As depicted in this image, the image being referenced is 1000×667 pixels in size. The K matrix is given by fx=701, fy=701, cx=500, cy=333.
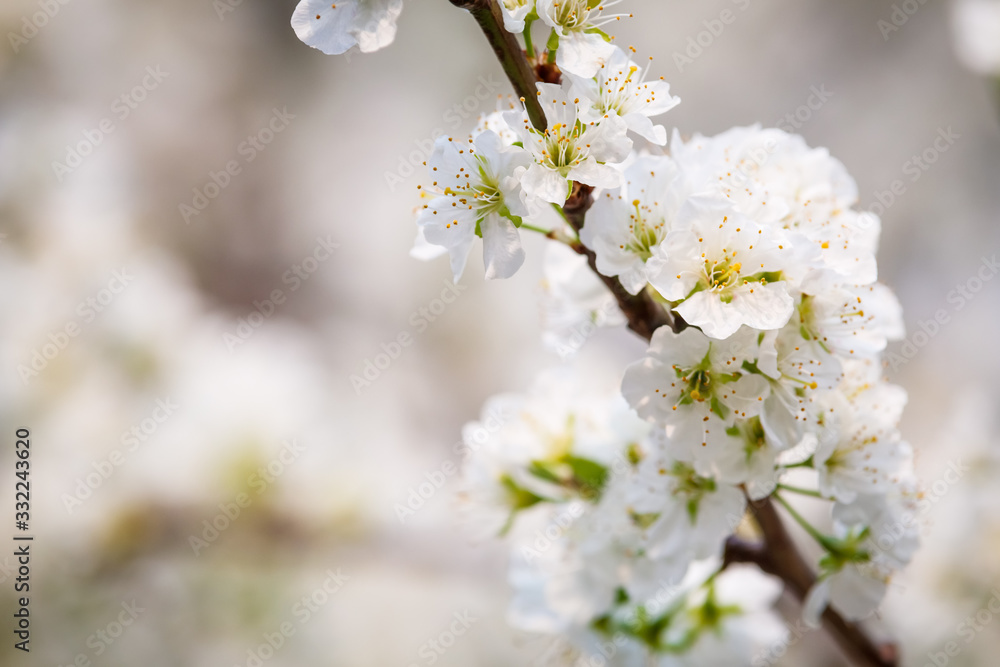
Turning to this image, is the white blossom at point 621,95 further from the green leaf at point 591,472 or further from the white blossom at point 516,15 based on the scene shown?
the green leaf at point 591,472

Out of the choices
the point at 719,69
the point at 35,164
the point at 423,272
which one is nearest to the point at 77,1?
the point at 35,164

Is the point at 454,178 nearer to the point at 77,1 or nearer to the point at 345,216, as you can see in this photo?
the point at 345,216

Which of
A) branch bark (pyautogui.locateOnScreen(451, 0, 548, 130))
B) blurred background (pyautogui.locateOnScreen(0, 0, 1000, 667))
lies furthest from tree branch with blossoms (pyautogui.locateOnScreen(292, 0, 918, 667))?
blurred background (pyautogui.locateOnScreen(0, 0, 1000, 667))

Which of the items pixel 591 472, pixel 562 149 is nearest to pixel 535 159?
pixel 562 149

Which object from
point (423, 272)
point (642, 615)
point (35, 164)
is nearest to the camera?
point (642, 615)

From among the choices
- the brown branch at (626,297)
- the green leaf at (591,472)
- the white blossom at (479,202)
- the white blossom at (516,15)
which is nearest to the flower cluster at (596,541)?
the green leaf at (591,472)

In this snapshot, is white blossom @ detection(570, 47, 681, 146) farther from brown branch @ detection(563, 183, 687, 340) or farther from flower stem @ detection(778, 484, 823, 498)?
flower stem @ detection(778, 484, 823, 498)
